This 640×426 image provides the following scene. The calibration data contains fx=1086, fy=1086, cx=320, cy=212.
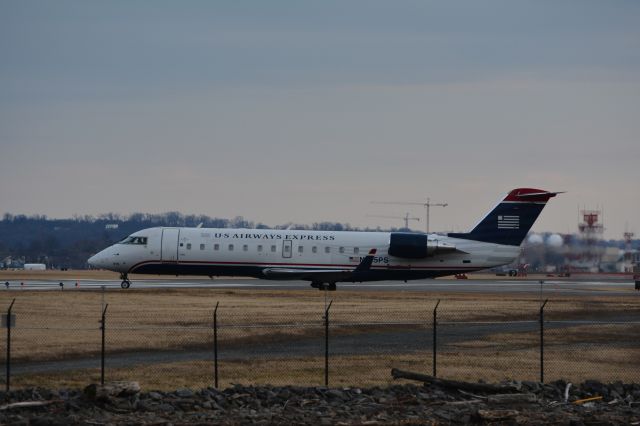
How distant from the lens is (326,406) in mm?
22047

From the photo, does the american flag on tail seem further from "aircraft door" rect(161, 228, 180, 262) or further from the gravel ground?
the gravel ground

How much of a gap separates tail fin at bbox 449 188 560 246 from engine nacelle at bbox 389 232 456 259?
2.29 metres

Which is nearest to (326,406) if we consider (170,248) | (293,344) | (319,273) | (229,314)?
(293,344)

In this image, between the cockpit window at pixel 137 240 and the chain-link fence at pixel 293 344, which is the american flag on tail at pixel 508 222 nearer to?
the chain-link fence at pixel 293 344

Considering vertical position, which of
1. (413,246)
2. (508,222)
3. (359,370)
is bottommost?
(359,370)

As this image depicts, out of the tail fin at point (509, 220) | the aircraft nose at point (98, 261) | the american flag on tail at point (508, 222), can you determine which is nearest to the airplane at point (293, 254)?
the aircraft nose at point (98, 261)

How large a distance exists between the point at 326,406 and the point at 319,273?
3343 centimetres

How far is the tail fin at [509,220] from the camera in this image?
188 ft

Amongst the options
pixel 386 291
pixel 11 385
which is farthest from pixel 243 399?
pixel 386 291

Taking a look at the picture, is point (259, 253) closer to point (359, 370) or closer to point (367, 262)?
point (367, 262)

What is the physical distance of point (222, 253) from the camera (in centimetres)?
5484

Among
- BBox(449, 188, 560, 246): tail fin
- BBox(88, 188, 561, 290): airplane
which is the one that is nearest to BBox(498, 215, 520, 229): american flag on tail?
BBox(449, 188, 560, 246): tail fin

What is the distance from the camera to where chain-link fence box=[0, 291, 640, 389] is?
26.3 m

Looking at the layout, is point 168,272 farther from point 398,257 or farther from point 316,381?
point 316,381
